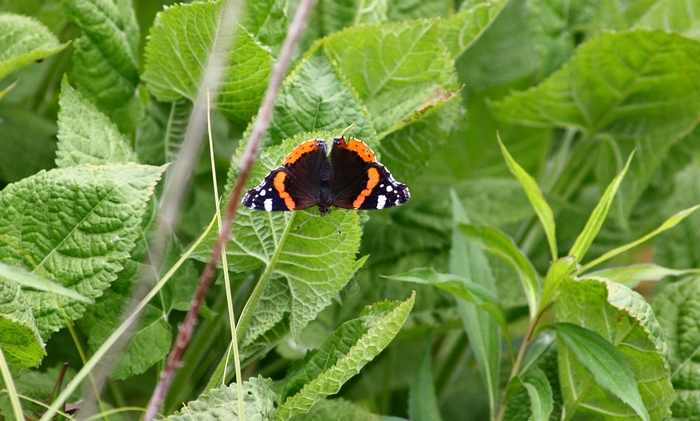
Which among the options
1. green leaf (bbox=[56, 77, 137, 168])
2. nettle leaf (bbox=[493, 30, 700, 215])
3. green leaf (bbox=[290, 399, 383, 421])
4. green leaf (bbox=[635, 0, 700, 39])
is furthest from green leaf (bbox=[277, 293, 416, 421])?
green leaf (bbox=[635, 0, 700, 39])

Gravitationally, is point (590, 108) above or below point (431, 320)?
above

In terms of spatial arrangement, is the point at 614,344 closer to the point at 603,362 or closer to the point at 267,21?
the point at 603,362

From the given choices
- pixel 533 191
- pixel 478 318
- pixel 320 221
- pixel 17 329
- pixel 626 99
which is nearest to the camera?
pixel 17 329

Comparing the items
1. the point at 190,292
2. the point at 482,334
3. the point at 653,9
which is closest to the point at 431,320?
the point at 482,334

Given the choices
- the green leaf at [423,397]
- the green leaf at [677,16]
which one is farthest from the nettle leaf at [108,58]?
the green leaf at [677,16]

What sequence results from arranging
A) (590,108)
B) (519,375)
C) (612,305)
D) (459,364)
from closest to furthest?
(612,305), (519,375), (590,108), (459,364)

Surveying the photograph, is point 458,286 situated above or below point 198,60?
below

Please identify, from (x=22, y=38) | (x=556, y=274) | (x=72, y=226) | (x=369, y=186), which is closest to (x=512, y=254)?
(x=556, y=274)

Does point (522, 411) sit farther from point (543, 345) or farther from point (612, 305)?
point (612, 305)
